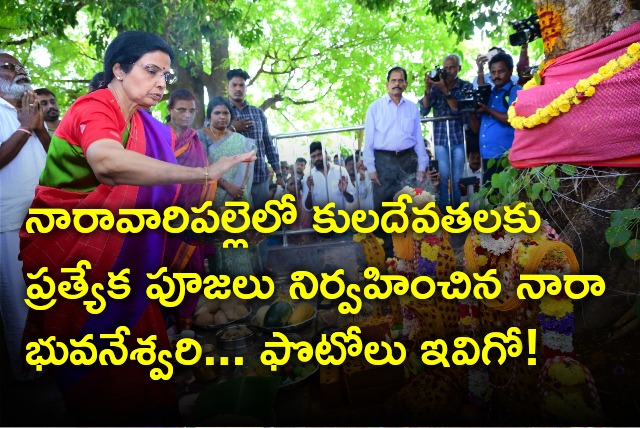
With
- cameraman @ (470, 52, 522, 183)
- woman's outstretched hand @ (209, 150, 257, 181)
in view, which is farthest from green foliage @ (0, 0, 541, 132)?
woman's outstretched hand @ (209, 150, 257, 181)

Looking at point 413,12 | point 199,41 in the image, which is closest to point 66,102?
point 199,41

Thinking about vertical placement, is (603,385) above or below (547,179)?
below

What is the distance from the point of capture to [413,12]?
9914mm

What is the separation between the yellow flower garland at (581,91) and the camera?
2.29 m

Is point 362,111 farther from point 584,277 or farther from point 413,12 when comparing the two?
→ point 584,277

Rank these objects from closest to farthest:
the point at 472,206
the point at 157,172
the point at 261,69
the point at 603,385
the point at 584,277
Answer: the point at 157,172
the point at 584,277
the point at 603,385
the point at 472,206
the point at 261,69

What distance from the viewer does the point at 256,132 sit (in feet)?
16.7

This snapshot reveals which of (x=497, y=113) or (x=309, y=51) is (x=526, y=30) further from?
(x=309, y=51)

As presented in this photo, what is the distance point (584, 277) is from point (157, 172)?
1.64m

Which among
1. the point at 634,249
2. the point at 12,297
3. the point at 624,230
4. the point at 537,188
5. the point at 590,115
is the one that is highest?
the point at 590,115

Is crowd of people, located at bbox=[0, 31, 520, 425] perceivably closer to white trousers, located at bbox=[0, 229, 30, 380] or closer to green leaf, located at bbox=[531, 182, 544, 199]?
white trousers, located at bbox=[0, 229, 30, 380]

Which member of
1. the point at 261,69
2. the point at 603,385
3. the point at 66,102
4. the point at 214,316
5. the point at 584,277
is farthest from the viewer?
the point at 261,69

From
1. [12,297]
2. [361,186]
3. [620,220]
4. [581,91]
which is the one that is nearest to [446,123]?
[361,186]

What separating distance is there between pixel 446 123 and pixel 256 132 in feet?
7.30
